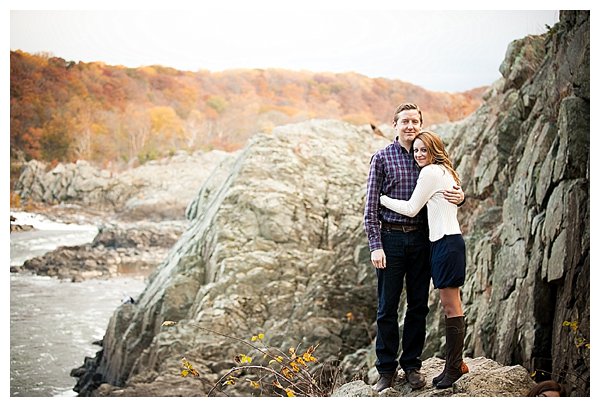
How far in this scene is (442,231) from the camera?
10.8 feet

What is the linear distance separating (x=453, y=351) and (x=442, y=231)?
612 mm

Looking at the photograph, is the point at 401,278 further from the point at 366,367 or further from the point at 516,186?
the point at 366,367

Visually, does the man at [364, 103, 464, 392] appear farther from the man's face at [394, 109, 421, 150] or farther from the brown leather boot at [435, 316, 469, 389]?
the brown leather boot at [435, 316, 469, 389]

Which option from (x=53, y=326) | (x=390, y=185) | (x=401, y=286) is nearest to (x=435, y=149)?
(x=390, y=185)

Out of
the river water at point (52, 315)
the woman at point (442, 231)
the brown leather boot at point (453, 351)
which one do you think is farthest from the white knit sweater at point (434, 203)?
the river water at point (52, 315)

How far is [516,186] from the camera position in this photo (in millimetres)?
4691

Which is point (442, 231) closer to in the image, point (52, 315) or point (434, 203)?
point (434, 203)

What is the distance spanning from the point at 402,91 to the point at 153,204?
4.17 metres

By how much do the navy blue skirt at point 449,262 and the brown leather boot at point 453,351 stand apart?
0.65 feet

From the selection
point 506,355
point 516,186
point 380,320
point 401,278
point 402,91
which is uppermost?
point 402,91

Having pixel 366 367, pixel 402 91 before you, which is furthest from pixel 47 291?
pixel 402 91

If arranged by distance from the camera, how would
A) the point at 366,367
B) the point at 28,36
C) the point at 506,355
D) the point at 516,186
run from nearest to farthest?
the point at 506,355
the point at 516,186
the point at 366,367
the point at 28,36

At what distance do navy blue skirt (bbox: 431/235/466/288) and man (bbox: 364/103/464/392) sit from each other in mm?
128

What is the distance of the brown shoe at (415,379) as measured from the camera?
3.40 m
